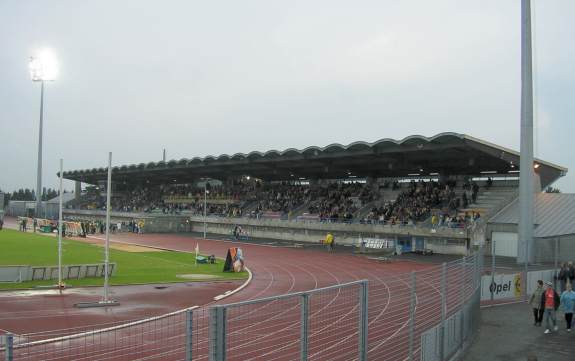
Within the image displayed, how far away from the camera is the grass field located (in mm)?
22953

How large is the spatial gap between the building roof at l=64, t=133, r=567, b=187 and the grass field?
16.7 m

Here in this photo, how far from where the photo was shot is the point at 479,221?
3628 centimetres

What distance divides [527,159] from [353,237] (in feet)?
59.0

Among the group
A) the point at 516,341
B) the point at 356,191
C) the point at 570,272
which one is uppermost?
the point at 356,191

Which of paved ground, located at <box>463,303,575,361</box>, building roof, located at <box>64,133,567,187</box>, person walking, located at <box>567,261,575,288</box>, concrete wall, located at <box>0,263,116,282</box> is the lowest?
paved ground, located at <box>463,303,575,361</box>

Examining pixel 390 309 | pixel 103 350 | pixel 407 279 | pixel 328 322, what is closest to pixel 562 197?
pixel 407 279

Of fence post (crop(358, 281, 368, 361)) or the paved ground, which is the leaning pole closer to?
the paved ground

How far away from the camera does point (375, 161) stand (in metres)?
47.4

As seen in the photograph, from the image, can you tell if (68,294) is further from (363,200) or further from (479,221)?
(363,200)

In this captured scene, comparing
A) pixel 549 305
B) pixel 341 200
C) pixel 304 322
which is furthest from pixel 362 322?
pixel 341 200

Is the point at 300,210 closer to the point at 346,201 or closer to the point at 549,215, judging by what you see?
the point at 346,201

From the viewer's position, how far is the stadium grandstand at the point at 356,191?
38875mm

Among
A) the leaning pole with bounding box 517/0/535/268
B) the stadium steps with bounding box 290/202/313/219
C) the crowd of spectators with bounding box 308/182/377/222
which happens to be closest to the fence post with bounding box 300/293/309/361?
the leaning pole with bounding box 517/0/535/268

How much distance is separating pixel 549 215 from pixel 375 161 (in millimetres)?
15483
